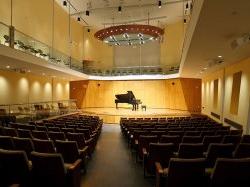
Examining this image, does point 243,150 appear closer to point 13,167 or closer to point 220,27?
point 220,27

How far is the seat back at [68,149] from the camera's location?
4523 millimetres

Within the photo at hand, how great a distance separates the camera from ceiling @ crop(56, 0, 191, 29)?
18031mm

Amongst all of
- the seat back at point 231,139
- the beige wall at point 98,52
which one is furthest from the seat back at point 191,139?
the beige wall at point 98,52

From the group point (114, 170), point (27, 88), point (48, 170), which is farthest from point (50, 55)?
point (48, 170)

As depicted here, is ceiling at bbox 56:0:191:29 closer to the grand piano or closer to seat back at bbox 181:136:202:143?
the grand piano

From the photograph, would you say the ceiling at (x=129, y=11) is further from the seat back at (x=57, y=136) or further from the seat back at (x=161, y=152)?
the seat back at (x=161, y=152)

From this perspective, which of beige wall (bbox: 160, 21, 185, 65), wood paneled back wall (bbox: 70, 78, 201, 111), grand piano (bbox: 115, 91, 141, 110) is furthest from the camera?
beige wall (bbox: 160, 21, 185, 65)

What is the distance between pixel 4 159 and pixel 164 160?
8.83 ft

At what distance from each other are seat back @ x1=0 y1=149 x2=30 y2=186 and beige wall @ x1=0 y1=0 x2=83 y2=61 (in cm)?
1190

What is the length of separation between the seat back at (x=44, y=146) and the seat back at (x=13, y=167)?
3.04ft

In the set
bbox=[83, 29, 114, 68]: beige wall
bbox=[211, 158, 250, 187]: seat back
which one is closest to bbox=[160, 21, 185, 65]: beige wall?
bbox=[83, 29, 114, 68]: beige wall

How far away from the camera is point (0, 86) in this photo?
1391 cm

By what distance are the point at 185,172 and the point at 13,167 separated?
2.28 meters

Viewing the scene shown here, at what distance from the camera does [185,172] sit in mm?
3152
